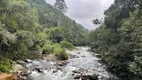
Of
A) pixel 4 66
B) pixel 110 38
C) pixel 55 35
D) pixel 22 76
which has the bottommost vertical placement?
pixel 22 76

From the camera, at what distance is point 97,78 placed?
25531 mm

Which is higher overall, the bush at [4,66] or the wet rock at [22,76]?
the bush at [4,66]

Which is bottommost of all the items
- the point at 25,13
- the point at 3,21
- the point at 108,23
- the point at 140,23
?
the point at 140,23

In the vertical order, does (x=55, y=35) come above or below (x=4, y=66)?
above

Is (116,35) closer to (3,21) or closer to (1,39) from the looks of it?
(1,39)

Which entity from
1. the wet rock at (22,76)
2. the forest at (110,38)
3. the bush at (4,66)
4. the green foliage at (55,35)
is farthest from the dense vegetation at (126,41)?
the green foliage at (55,35)

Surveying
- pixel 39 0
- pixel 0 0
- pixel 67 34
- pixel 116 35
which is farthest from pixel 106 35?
pixel 39 0

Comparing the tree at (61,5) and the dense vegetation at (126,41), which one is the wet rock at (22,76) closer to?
the dense vegetation at (126,41)

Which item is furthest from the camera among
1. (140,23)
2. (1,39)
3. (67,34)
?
(67,34)

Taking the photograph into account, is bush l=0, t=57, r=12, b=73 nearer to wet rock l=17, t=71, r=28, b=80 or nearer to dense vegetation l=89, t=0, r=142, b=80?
wet rock l=17, t=71, r=28, b=80

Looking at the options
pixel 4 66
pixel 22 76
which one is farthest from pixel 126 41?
pixel 4 66

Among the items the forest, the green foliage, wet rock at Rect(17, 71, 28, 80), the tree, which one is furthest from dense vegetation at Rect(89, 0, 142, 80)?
the tree

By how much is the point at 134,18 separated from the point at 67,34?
209ft

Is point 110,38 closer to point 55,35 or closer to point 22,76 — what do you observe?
point 22,76
